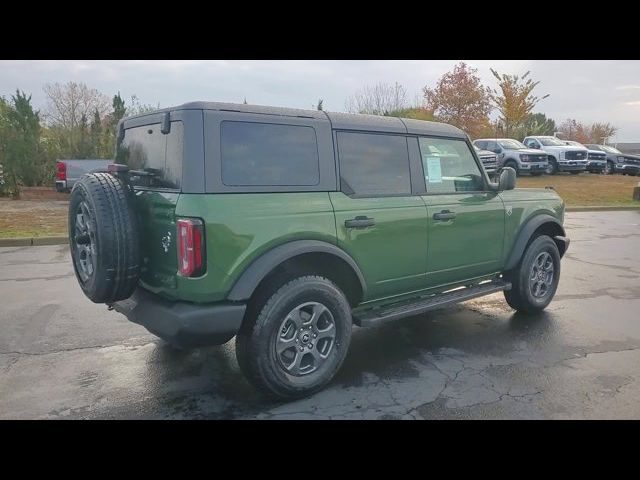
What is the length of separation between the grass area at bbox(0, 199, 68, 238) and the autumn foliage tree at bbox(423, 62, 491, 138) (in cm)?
2001

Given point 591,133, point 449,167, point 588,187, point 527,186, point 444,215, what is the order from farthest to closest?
point 591,133
point 588,187
point 527,186
point 449,167
point 444,215

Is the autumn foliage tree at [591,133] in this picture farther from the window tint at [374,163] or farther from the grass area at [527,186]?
the window tint at [374,163]

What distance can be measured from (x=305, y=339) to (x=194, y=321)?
2.81 feet

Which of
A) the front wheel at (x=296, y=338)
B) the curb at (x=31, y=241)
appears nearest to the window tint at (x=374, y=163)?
the front wheel at (x=296, y=338)

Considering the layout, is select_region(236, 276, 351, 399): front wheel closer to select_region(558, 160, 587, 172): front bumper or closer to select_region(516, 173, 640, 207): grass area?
select_region(516, 173, 640, 207): grass area

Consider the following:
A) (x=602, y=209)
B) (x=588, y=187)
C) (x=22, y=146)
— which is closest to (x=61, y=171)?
(x=22, y=146)

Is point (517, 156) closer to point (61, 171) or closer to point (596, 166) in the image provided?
point (596, 166)

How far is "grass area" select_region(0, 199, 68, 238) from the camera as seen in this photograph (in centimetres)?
966

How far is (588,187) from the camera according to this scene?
19.3 meters

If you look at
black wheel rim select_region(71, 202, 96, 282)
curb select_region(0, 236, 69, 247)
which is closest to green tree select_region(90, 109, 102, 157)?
curb select_region(0, 236, 69, 247)

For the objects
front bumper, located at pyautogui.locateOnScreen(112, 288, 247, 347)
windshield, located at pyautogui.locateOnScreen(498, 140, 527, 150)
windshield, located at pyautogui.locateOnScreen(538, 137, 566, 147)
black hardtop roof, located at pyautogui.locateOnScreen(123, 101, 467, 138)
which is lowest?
front bumper, located at pyautogui.locateOnScreen(112, 288, 247, 347)

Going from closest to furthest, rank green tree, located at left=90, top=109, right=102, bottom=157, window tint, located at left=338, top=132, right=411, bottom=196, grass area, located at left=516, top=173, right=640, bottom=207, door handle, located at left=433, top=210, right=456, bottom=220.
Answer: window tint, located at left=338, top=132, right=411, bottom=196, door handle, located at left=433, top=210, right=456, bottom=220, grass area, located at left=516, top=173, right=640, bottom=207, green tree, located at left=90, top=109, right=102, bottom=157

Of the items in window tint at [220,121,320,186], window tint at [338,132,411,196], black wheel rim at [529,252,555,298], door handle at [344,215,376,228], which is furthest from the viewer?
black wheel rim at [529,252,555,298]

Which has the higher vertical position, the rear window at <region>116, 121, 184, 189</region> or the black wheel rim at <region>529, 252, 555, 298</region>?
the rear window at <region>116, 121, 184, 189</region>
